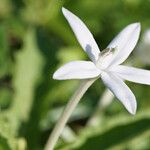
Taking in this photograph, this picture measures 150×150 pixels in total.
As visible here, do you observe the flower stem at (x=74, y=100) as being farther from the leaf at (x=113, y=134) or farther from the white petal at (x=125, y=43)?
the leaf at (x=113, y=134)

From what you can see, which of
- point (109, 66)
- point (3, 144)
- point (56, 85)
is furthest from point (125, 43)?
point (56, 85)

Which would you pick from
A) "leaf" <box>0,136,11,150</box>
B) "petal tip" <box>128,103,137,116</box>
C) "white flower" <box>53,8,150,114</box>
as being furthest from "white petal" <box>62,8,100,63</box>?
"leaf" <box>0,136,11,150</box>

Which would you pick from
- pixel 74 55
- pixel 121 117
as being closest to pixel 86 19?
pixel 74 55

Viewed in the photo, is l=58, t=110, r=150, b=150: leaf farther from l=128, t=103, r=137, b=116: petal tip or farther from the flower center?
l=128, t=103, r=137, b=116: petal tip

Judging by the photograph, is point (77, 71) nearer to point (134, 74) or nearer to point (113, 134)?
point (134, 74)

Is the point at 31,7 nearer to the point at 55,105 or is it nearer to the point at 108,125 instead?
the point at 55,105

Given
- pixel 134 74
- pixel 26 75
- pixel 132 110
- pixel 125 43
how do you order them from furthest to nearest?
pixel 26 75 < pixel 125 43 < pixel 134 74 < pixel 132 110
